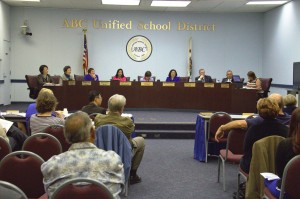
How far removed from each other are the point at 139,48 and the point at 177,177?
8686 mm

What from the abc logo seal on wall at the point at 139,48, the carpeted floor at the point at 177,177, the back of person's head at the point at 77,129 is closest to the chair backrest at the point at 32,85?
the abc logo seal on wall at the point at 139,48

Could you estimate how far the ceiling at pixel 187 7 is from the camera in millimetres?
11477

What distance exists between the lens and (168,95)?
10.4m

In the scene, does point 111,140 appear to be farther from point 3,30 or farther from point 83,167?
point 3,30

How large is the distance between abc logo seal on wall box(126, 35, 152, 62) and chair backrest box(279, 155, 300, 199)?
10980 mm

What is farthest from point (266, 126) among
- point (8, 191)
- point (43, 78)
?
point (43, 78)

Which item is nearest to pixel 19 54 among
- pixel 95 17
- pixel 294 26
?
pixel 95 17

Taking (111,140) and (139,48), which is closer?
(111,140)

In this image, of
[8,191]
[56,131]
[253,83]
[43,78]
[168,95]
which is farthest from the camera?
[168,95]

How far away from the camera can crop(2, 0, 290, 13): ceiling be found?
11477 millimetres

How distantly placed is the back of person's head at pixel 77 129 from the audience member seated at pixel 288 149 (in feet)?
4.50

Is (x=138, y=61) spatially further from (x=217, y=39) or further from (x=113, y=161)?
(x=113, y=161)

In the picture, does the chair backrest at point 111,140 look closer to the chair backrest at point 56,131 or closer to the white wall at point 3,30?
the chair backrest at point 56,131

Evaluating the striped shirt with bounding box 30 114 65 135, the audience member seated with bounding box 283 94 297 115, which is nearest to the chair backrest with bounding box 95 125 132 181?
the striped shirt with bounding box 30 114 65 135
